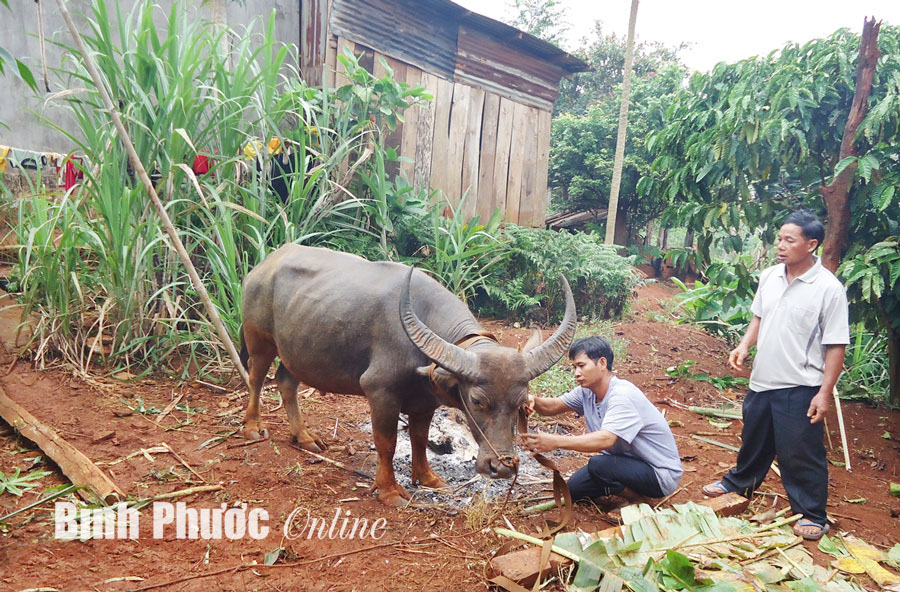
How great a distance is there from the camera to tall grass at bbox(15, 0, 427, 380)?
15.0 feet

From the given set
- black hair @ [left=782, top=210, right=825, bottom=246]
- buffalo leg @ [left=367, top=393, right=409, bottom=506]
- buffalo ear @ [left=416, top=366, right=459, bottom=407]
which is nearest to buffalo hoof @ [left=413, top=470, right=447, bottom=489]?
buffalo leg @ [left=367, top=393, right=409, bottom=506]

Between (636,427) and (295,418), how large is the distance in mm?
2354

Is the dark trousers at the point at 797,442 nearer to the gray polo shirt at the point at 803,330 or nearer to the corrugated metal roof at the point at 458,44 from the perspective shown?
the gray polo shirt at the point at 803,330

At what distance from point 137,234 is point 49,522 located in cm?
236

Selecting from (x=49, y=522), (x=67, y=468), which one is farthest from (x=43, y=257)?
(x=49, y=522)

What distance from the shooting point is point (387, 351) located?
3.44 meters

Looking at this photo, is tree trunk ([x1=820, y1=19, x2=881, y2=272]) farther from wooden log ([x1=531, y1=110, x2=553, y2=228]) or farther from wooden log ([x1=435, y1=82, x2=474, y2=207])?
wooden log ([x1=531, y1=110, x2=553, y2=228])

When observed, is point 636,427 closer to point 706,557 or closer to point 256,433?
point 706,557

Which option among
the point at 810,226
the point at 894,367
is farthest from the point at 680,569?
the point at 894,367

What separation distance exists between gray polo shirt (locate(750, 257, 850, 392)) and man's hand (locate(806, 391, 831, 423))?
127 millimetres

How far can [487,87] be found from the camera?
28.5ft

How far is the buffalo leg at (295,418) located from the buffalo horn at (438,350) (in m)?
1.43

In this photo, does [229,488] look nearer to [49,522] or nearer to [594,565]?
[49,522]

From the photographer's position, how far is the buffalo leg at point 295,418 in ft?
13.8
